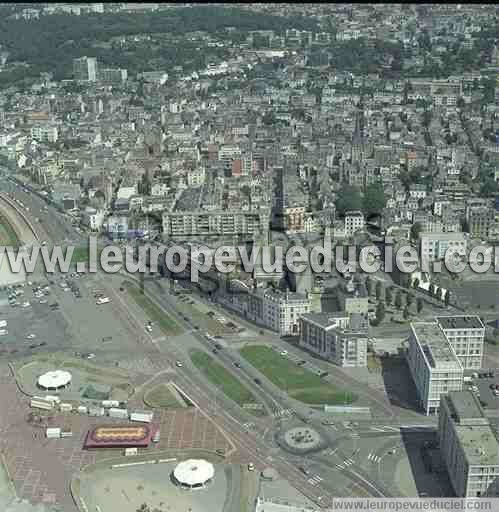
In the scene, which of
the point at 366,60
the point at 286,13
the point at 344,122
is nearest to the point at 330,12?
the point at 286,13

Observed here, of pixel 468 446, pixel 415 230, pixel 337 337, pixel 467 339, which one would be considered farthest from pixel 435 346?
pixel 415 230

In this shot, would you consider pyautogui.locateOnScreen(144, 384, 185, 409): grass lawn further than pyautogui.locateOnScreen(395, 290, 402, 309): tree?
No

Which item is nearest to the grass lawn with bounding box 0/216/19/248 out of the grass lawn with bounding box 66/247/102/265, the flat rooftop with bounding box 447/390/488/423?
the grass lawn with bounding box 66/247/102/265

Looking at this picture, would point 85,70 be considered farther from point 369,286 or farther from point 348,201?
point 369,286

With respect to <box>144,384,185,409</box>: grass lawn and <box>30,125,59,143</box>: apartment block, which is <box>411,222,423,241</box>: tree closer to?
<box>144,384,185,409</box>: grass lawn

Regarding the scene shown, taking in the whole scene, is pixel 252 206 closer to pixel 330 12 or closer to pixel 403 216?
pixel 403 216

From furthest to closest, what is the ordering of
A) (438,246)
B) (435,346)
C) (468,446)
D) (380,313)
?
1. (438,246)
2. (380,313)
3. (435,346)
4. (468,446)
